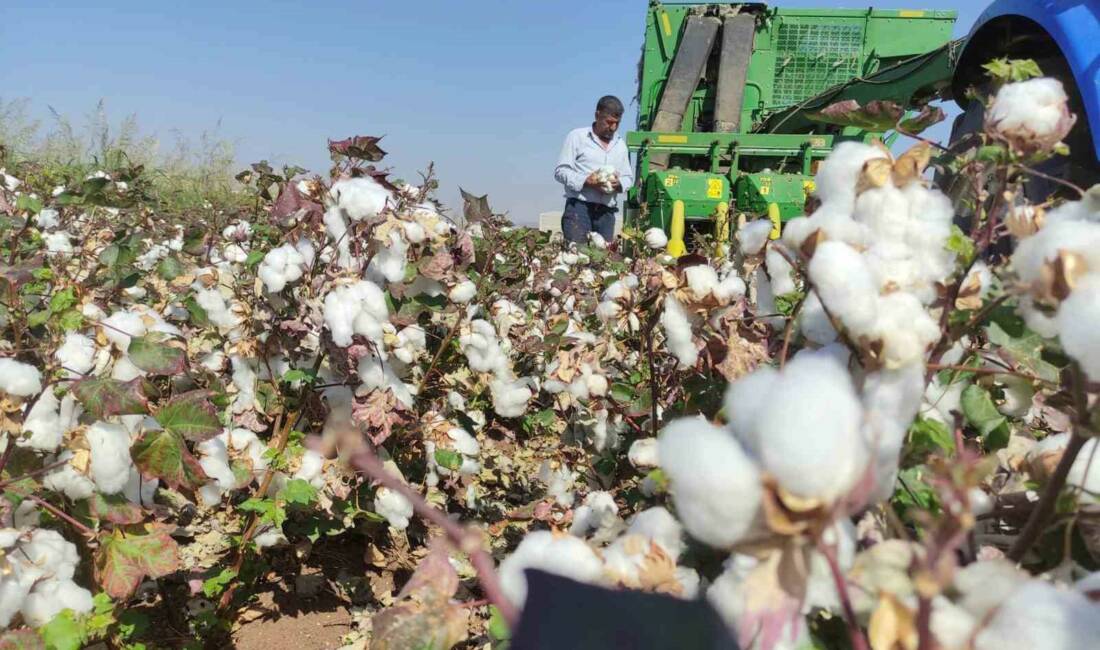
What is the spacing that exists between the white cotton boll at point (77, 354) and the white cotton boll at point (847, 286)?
1.16 m

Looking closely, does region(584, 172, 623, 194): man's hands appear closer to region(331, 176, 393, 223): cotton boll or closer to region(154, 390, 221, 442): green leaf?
region(331, 176, 393, 223): cotton boll

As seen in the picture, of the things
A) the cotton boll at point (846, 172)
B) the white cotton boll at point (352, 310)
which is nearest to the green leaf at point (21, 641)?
the white cotton boll at point (352, 310)

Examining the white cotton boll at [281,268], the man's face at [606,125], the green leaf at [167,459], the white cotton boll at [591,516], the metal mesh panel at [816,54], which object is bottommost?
the white cotton boll at [591,516]

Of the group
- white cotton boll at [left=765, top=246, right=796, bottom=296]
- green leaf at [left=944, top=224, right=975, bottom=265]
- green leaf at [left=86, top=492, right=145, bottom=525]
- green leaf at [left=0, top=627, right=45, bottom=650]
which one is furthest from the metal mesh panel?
green leaf at [left=0, top=627, right=45, bottom=650]

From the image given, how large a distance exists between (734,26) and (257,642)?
8.90m

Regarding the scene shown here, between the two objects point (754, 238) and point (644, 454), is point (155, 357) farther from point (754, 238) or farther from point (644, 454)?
point (754, 238)

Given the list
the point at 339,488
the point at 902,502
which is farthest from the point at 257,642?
the point at 902,502

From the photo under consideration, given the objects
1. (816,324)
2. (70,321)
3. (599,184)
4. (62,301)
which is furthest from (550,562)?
(599,184)

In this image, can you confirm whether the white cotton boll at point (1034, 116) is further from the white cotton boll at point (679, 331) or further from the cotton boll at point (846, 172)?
the white cotton boll at point (679, 331)

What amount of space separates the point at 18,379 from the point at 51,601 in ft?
1.13

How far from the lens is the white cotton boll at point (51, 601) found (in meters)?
1.12

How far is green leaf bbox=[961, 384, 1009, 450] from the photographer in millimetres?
971

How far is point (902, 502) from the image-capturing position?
86 centimetres

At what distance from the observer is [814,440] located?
0.43m
